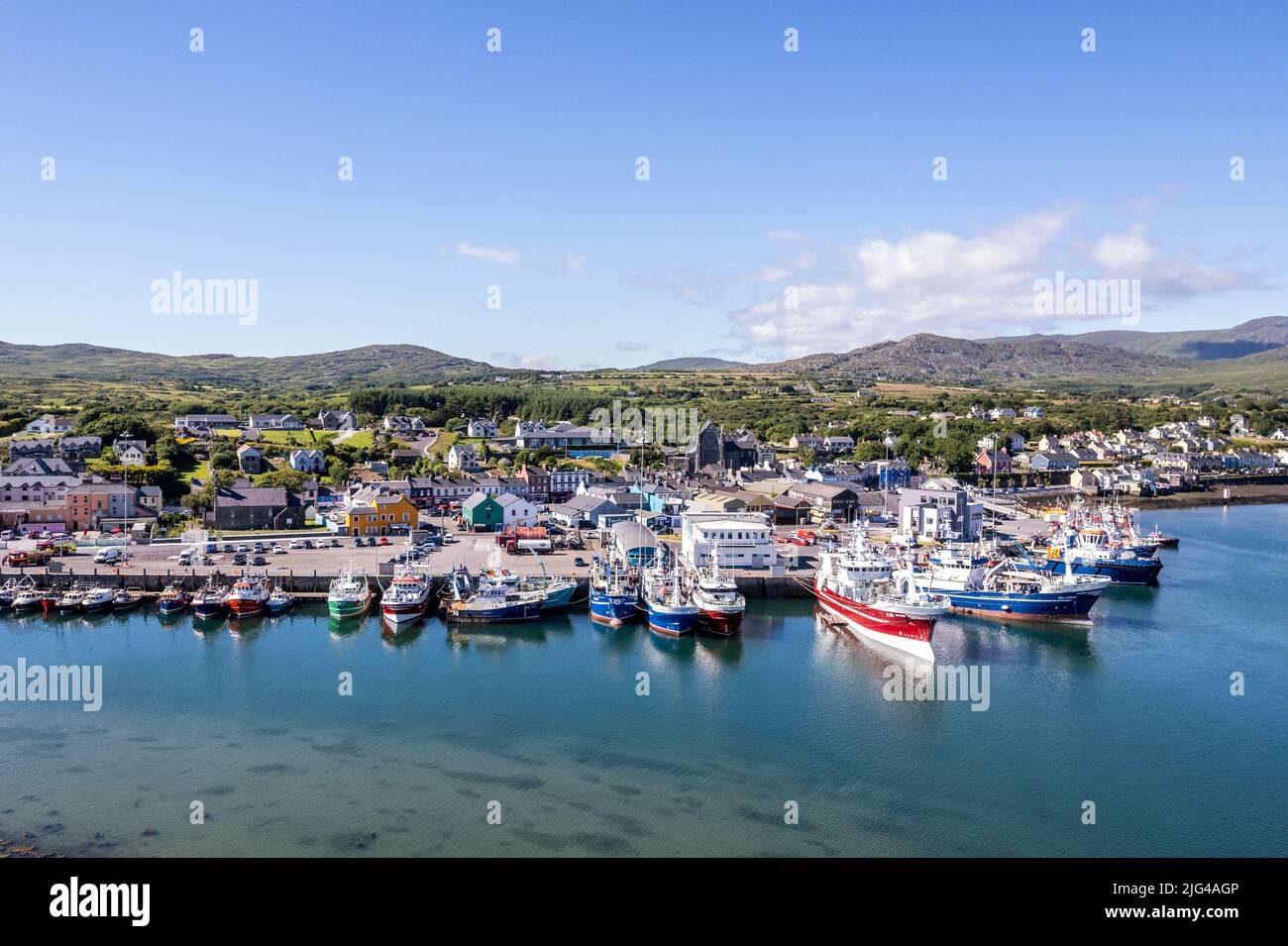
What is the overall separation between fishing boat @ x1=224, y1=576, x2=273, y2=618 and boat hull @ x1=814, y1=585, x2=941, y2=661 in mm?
15217

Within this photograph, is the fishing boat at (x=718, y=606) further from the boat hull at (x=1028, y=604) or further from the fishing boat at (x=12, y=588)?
the fishing boat at (x=12, y=588)

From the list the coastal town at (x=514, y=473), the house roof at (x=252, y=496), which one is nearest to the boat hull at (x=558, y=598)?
the coastal town at (x=514, y=473)

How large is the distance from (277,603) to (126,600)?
4.32 m

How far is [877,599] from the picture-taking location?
2108 cm

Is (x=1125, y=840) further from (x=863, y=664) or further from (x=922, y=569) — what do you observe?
(x=922, y=569)

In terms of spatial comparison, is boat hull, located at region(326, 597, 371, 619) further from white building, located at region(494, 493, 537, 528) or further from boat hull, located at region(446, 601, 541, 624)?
white building, located at region(494, 493, 537, 528)

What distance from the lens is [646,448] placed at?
55188 millimetres

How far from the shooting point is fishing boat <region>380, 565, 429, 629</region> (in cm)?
2136

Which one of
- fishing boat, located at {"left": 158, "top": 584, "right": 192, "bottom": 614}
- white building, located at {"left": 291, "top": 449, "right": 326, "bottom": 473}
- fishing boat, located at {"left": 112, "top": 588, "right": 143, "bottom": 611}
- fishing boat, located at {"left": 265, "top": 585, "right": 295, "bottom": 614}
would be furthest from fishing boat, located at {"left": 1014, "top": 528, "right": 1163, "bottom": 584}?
white building, located at {"left": 291, "top": 449, "right": 326, "bottom": 473}

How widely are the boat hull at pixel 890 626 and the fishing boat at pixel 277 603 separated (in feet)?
48.1

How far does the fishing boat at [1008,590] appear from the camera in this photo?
22.3 m
